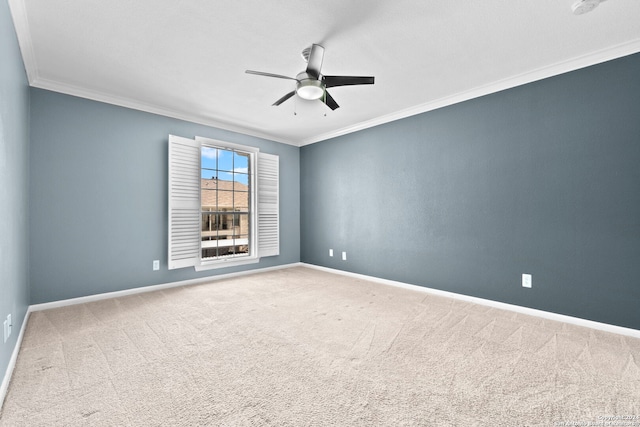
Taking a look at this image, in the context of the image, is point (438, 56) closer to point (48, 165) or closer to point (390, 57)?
point (390, 57)

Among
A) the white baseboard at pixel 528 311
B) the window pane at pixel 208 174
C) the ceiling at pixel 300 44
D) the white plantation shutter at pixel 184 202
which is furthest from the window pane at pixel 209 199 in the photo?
the white baseboard at pixel 528 311

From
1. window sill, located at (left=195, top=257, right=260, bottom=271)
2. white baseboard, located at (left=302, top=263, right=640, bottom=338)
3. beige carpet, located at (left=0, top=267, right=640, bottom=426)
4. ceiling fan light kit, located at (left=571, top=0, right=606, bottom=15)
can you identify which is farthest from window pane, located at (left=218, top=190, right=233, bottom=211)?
ceiling fan light kit, located at (left=571, top=0, right=606, bottom=15)

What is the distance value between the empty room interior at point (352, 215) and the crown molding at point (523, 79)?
19 millimetres

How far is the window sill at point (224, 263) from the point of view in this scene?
4422 mm

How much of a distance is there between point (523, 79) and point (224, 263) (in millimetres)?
4625

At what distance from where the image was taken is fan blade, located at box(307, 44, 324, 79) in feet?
7.66

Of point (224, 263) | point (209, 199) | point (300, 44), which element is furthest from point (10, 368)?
point (300, 44)

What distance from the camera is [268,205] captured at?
5273 mm

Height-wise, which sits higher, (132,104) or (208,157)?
(132,104)

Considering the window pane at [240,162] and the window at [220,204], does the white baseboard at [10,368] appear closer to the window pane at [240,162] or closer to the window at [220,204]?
the window at [220,204]

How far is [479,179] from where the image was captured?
11.3 ft

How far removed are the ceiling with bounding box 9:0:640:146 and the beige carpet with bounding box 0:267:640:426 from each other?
253cm

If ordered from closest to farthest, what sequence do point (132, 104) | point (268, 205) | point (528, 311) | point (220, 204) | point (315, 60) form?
point (315, 60)
point (528, 311)
point (132, 104)
point (220, 204)
point (268, 205)

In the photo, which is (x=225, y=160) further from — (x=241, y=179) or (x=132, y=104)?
(x=132, y=104)
